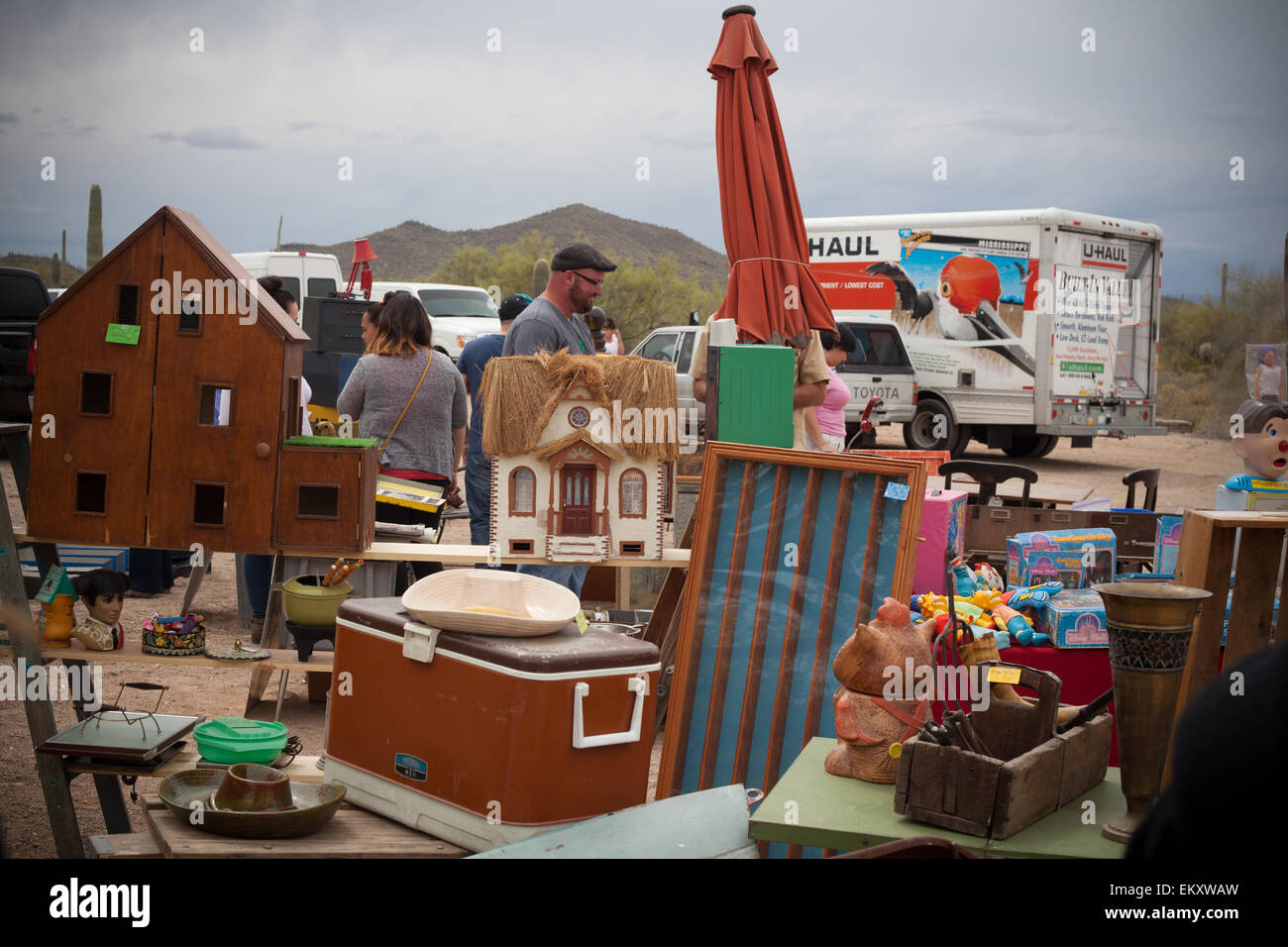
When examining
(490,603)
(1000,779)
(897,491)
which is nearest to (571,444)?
(897,491)

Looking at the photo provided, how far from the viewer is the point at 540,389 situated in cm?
404

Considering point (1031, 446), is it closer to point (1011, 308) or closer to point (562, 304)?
point (1011, 308)

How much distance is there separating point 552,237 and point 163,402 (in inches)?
2366

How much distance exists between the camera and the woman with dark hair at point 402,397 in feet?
18.1

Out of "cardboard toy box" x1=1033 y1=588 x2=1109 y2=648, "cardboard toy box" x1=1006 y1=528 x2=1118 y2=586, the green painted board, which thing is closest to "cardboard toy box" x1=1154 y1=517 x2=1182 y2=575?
"cardboard toy box" x1=1006 y1=528 x2=1118 y2=586

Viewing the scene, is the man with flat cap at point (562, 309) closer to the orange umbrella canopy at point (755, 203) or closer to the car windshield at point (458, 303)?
the orange umbrella canopy at point (755, 203)

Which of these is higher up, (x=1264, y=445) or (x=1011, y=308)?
(x=1011, y=308)

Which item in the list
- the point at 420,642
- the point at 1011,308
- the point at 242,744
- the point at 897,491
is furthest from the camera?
the point at 1011,308

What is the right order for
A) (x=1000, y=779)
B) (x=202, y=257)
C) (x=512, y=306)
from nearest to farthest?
1. (x=1000, y=779)
2. (x=202, y=257)
3. (x=512, y=306)

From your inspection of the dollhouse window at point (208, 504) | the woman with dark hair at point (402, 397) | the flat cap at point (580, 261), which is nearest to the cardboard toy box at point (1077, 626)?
the flat cap at point (580, 261)

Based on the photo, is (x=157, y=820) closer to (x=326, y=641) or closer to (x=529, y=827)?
(x=529, y=827)

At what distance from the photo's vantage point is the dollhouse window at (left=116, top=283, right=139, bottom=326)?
3.98 metres

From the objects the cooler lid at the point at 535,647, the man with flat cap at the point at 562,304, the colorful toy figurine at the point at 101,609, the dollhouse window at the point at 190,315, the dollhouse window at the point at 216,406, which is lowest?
the colorful toy figurine at the point at 101,609

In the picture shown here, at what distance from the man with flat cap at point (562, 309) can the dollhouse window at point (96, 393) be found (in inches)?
60.9
